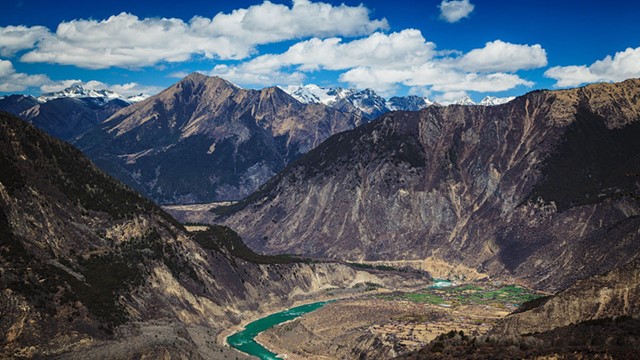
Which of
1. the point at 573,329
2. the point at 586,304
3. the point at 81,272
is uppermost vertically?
the point at 81,272

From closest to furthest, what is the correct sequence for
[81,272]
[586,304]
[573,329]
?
[573,329] → [586,304] → [81,272]

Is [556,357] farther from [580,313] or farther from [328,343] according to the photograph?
[328,343]

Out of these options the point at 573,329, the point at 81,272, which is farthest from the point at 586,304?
→ the point at 81,272

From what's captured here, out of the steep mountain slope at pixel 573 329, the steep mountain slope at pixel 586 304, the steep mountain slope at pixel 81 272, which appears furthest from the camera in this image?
the steep mountain slope at pixel 81 272

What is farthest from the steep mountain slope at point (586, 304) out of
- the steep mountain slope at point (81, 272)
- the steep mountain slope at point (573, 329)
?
the steep mountain slope at point (81, 272)

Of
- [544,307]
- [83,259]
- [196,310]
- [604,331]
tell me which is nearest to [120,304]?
[83,259]

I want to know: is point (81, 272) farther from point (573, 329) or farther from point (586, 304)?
point (573, 329)

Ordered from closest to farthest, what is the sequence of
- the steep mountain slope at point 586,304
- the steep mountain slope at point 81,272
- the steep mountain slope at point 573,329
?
1. the steep mountain slope at point 573,329
2. the steep mountain slope at point 586,304
3. the steep mountain slope at point 81,272

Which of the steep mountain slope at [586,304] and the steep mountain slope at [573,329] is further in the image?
the steep mountain slope at [586,304]

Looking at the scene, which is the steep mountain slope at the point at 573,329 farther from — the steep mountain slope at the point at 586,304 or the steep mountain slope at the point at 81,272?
the steep mountain slope at the point at 81,272
